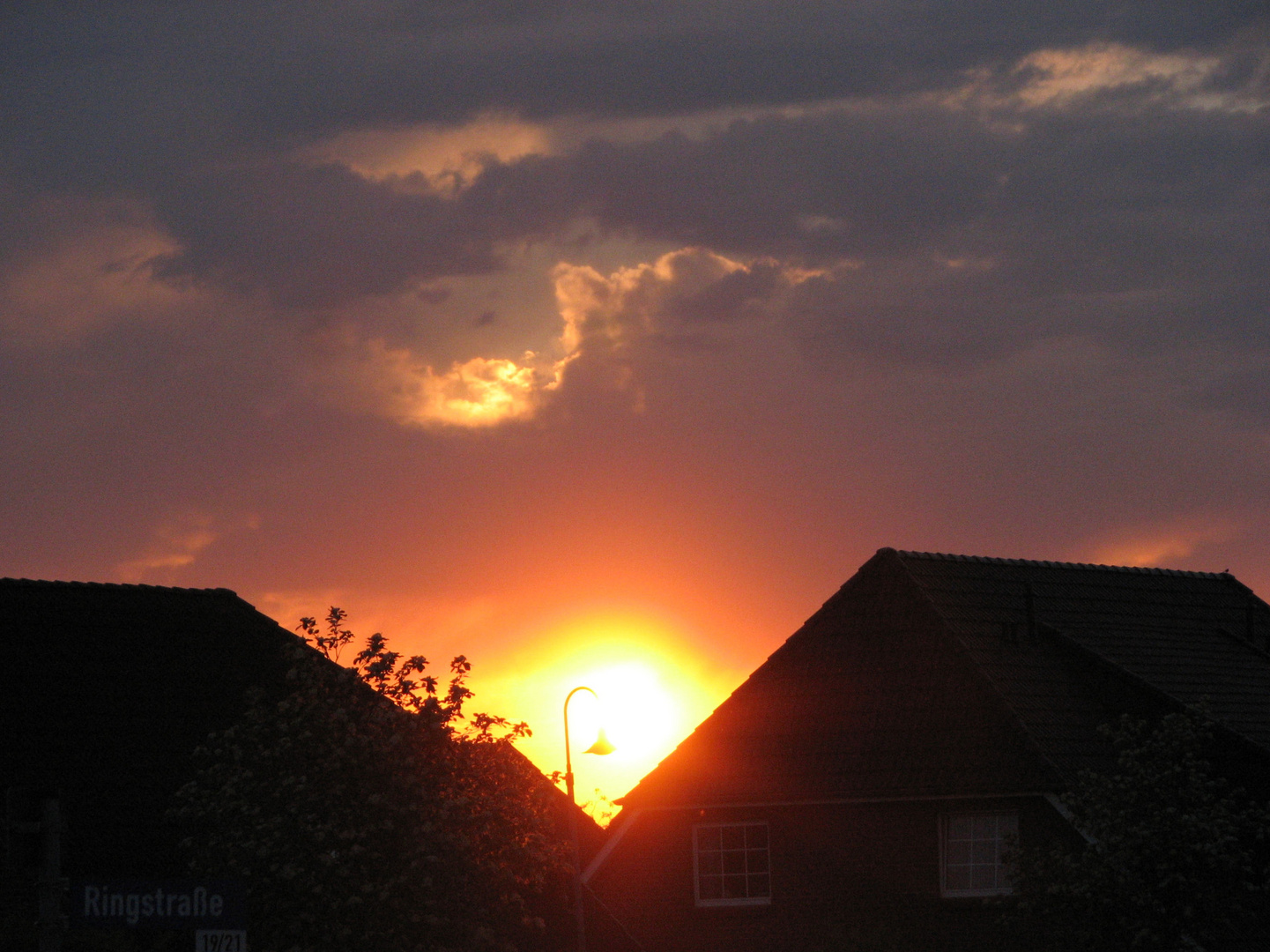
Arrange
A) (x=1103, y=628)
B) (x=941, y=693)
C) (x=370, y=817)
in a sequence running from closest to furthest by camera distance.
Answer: (x=370, y=817), (x=941, y=693), (x=1103, y=628)

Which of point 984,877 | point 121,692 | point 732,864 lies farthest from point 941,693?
point 121,692

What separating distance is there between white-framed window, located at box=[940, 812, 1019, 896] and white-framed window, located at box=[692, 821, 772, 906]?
3390mm

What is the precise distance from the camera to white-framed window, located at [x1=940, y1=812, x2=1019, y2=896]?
26828 mm

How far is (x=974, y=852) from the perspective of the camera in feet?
88.8

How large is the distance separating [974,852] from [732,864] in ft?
15.3

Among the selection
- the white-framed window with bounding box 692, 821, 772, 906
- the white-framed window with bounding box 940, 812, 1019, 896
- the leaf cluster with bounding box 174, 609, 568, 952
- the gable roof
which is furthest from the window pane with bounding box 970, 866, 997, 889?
the leaf cluster with bounding box 174, 609, 568, 952

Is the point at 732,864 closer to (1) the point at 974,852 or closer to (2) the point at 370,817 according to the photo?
(1) the point at 974,852

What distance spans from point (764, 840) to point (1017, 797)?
4944mm

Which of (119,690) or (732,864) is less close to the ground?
(119,690)

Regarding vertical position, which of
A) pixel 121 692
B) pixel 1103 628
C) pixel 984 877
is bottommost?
pixel 984 877

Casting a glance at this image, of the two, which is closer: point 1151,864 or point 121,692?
point 1151,864

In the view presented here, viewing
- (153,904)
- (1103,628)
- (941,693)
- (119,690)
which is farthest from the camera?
(1103,628)

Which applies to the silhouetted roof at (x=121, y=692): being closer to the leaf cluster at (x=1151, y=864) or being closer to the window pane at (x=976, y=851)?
the window pane at (x=976, y=851)

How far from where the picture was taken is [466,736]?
73.0 feet
